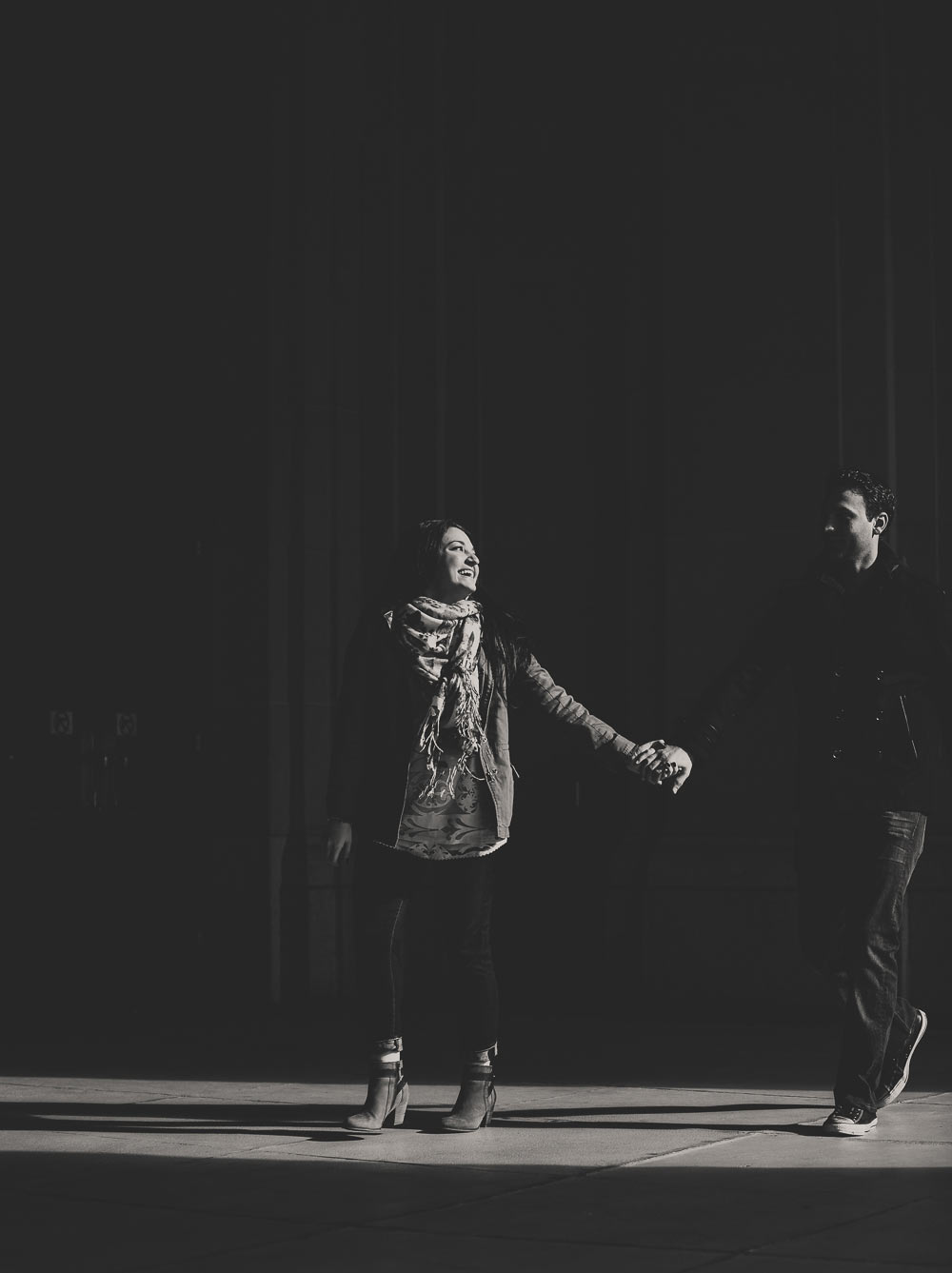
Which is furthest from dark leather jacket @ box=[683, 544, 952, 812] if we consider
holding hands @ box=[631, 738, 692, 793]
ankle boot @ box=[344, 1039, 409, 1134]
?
ankle boot @ box=[344, 1039, 409, 1134]

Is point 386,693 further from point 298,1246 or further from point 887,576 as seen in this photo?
point 298,1246

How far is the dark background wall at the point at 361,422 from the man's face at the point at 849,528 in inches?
123

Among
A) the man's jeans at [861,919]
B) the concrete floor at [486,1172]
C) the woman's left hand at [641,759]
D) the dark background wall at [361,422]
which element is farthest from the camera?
the dark background wall at [361,422]

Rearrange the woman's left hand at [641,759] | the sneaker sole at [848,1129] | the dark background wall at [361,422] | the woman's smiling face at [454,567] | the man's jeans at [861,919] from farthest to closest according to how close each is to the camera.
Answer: the dark background wall at [361,422] < the woman's left hand at [641,759] < the woman's smiling face at [454,567] < the man's jeans at [861,919] < the sneaker sole at [848,1129]

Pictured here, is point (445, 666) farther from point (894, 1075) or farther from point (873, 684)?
point (894, 1075)

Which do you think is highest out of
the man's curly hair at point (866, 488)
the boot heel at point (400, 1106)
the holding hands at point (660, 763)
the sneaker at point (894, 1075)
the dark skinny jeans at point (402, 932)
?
the man's curly hair at point (866, 488)

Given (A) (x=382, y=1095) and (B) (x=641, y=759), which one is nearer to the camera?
(A) (x=382, y=1095)

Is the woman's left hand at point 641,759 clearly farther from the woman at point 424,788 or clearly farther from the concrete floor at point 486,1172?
the concrete floor at point 486,1172

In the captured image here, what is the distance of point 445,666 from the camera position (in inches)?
256

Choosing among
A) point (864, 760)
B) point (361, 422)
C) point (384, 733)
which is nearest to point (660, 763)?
point (864, 760)

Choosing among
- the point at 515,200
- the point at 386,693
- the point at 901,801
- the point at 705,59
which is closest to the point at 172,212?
the point at 515,200

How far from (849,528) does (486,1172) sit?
2.33m

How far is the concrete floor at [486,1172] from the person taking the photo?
15.1 feet

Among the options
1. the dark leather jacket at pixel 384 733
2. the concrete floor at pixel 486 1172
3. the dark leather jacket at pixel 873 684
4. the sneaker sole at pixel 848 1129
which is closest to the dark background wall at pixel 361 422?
the concrete floor at pixel 486 1172
